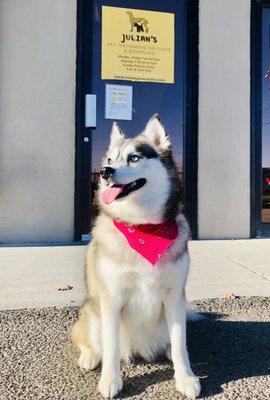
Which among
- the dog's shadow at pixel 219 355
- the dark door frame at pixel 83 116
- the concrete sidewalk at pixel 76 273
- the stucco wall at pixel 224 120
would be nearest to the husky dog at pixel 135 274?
the dog's shadow at pixel 219 355

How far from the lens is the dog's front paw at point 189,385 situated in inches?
77.5

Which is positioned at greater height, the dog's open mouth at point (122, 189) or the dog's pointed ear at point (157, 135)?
the dog's pointed ear at point (157, 135)

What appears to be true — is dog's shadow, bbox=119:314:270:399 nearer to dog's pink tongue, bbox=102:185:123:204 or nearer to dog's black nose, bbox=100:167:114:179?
dog's pink tongue, bbox=102:185:123:204

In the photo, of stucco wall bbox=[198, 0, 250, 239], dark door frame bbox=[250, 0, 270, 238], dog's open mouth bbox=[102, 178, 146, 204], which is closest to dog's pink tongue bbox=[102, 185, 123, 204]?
dog's open mouth bbox=[102, 178, 146, 204]

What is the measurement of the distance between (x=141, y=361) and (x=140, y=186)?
3.22 ft

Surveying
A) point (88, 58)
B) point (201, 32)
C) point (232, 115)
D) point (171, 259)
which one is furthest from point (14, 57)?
point (171, 259)

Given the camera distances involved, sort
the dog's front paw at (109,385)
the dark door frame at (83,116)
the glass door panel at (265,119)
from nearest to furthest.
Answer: the dog's front paw at (109,385) → the dark door frame at (83,116) → the glass door panel at (265,119)

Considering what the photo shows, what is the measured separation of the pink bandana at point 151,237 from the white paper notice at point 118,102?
3.68 m

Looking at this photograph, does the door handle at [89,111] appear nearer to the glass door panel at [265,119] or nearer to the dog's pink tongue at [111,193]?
the glass door panel at [265,119]

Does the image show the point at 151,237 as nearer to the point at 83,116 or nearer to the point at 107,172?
the point at 107,172

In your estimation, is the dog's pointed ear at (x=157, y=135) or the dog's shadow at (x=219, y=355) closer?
the dog's shadow at (x=219, y=355)

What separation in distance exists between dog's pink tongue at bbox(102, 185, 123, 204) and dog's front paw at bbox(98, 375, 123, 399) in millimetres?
870

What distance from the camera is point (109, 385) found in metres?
1.98

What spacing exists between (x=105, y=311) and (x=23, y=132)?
3.87m
